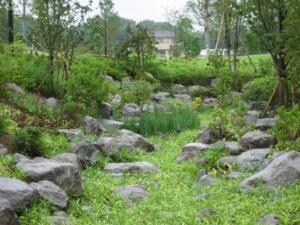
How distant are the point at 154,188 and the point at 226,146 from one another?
6.76 feet

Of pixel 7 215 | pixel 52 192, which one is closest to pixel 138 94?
pixel 52 192

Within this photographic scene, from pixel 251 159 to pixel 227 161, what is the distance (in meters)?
0.36

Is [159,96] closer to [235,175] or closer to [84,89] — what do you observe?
[84,89]

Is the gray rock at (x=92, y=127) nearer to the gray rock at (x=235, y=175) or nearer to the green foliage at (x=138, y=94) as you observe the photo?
the green foliage at (x=138, y=94)

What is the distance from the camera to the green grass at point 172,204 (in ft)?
17.0

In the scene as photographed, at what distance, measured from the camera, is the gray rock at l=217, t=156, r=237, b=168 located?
7496mm

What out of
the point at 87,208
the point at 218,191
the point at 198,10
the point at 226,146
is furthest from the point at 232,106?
the point at 198,10

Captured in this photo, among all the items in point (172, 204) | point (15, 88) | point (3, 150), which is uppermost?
point (15, 88)

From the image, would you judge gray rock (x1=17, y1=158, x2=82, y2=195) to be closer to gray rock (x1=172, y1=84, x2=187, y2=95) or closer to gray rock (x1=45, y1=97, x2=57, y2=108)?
gray rock (x1=45, y1=97, x2=57, y2=108)

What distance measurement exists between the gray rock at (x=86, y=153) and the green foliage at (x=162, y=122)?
2.92 meters

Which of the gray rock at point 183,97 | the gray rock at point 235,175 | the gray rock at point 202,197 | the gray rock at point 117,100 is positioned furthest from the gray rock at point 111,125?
the gray rock at point 183,97

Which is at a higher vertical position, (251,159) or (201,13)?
(201,13)

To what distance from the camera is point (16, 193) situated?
5105 millimetres

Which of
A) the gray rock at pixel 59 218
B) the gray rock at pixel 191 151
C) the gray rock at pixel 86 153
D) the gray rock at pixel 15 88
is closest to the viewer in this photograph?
the gray rock at pixel 59 218
